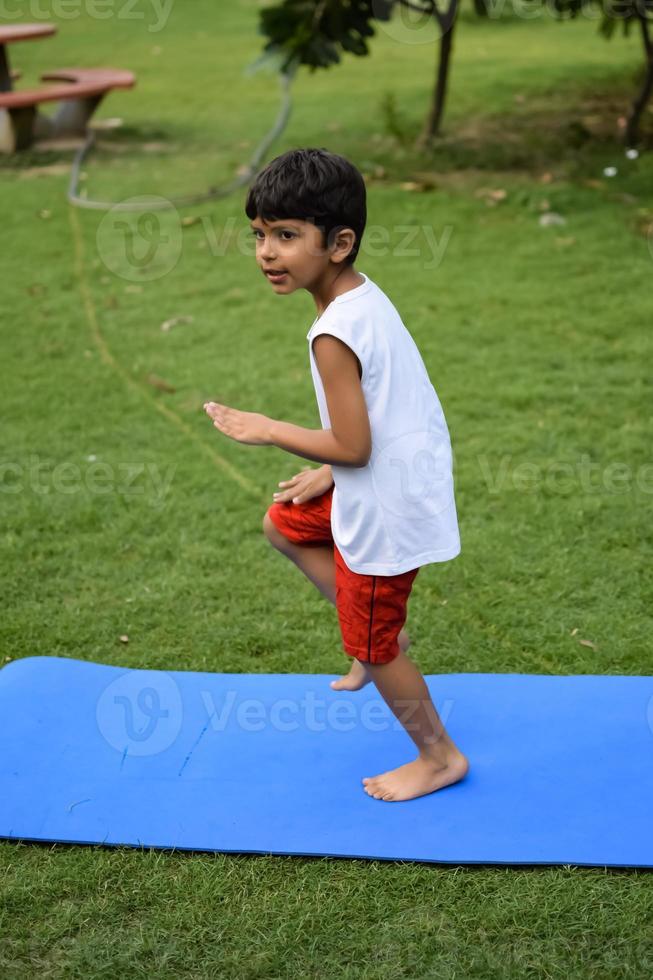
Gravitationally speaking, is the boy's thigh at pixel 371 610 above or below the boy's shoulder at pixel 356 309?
below

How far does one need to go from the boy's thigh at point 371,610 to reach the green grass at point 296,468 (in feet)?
1.60

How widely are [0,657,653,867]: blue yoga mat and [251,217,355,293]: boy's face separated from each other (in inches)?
48.5

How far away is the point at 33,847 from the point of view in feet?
8.38

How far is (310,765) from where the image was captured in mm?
2787

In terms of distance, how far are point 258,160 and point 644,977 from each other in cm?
691

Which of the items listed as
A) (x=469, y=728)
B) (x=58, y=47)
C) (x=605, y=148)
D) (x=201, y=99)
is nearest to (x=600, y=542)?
(x=469, y=728)

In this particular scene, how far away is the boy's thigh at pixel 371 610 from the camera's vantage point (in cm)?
245

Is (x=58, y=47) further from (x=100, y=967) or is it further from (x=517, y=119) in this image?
(x=100, y=967)

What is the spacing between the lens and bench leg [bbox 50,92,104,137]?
887 cm

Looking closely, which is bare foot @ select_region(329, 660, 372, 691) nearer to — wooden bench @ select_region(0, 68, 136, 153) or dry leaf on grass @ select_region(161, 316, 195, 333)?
dry leaf on grass @ select_region(161, 316, 195, 333)
